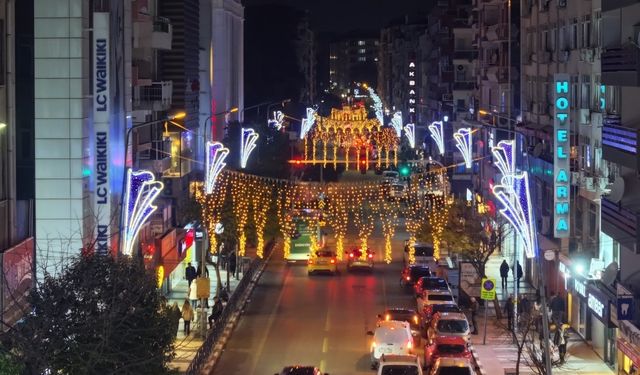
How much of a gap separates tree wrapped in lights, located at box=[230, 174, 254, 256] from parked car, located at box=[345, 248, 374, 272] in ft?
16.7

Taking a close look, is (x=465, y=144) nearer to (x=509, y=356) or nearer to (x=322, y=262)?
(x=322, y=262)

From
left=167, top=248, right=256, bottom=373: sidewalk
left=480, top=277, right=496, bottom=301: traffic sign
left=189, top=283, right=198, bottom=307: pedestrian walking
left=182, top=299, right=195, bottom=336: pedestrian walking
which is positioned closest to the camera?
left=167, top=248, right=256, bottom=373: sidewalk

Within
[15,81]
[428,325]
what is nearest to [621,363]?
[428,325]

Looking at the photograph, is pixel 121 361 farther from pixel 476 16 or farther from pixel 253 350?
pixel 476 16

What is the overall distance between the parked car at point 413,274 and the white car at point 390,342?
48.2ft

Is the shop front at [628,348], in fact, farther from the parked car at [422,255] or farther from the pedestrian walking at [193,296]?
the parked car at [422,255]

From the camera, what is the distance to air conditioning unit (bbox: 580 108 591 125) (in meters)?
41.3

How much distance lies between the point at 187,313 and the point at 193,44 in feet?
78.4

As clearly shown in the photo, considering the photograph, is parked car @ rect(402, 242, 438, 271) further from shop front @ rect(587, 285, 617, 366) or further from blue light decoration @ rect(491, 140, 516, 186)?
shop front @ rect(587, 285, 617, 366)

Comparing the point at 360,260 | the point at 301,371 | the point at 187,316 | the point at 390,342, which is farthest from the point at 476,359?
the point at 360,260

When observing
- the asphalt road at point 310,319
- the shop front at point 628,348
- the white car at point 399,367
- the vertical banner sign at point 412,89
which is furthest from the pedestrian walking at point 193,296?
the vertical banner sign at point 412,89

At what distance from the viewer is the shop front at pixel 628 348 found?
30.6m

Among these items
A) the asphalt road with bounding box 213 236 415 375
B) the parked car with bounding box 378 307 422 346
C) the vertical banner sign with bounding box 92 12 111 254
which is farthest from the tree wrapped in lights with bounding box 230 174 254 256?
the vertical banner sign with bounding box 92 12 111 254

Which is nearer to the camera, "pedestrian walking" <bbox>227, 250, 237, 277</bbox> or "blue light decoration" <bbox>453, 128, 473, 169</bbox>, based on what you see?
"pedestrian walking" <bbox>227, 250, 237, 277</bbox>
